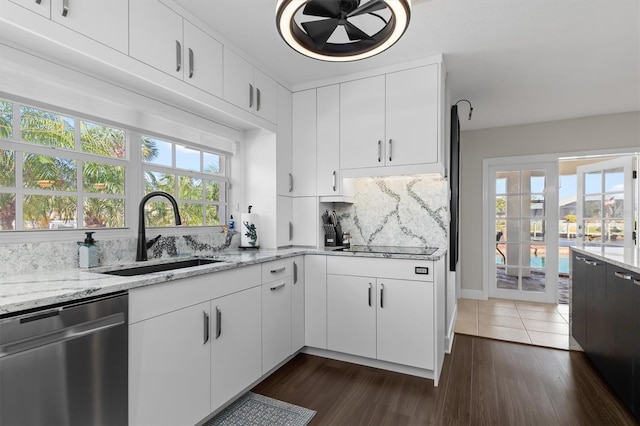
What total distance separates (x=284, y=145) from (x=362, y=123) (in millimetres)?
782

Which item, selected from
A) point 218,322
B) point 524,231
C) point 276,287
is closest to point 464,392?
point 276,287

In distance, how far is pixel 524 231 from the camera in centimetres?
479

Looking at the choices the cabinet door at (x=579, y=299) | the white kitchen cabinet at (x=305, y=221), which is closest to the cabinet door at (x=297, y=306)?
the white kitchen cabinet at (x=305, y=221)

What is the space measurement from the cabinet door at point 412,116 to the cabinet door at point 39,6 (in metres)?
2.32

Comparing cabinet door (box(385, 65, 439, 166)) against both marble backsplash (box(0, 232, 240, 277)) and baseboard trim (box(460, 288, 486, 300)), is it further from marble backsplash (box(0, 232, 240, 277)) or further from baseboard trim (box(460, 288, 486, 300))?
baseboard trim (box(460, 288, 486, 300))

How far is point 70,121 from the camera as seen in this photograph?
1.89 metres

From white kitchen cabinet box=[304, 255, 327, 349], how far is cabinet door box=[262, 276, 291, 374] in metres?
0.25

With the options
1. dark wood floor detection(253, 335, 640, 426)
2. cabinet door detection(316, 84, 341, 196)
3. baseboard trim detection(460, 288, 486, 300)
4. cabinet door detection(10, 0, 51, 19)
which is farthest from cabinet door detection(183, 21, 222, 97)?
baseboard trim detection(460, 288, 486, 300)

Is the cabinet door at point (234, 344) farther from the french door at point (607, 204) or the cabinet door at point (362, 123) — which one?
the french door at point (607, 204)

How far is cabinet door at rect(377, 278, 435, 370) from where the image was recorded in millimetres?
2381

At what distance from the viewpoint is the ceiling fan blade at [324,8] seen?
4.86 ft

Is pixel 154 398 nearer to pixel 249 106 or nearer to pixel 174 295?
pixel 174 295

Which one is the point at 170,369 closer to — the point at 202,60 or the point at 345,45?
the point at 345,45

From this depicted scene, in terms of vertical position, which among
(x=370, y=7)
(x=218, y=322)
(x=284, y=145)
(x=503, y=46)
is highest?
(x=503, y=46)
